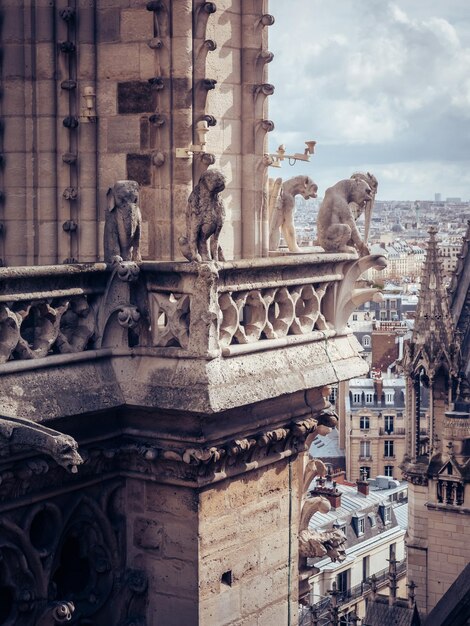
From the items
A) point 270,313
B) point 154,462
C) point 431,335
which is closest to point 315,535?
point 270,313

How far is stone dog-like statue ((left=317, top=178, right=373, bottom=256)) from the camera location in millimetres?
11266

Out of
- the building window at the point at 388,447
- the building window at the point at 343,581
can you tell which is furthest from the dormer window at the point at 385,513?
the building window at the point at 388,447

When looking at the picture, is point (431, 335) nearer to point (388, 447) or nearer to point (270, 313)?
point (270, 313)

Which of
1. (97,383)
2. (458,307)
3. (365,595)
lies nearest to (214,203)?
(97,383)

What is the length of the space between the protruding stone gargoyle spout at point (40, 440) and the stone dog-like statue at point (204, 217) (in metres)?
1.49

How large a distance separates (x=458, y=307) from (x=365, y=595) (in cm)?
2062

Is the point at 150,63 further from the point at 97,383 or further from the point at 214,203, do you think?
the point at 97,383

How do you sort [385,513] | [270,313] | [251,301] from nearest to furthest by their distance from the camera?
[251,301]
[270,313]
[385,513]

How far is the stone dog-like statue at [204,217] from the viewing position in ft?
31.6

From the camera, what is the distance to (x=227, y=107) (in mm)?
11047

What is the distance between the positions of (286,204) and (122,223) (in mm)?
2581

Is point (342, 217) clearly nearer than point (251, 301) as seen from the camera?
No

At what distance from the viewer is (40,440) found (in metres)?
8.63

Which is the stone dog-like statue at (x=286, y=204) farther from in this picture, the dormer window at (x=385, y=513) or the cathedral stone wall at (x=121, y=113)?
the dormer window at (x=385, y=513)
